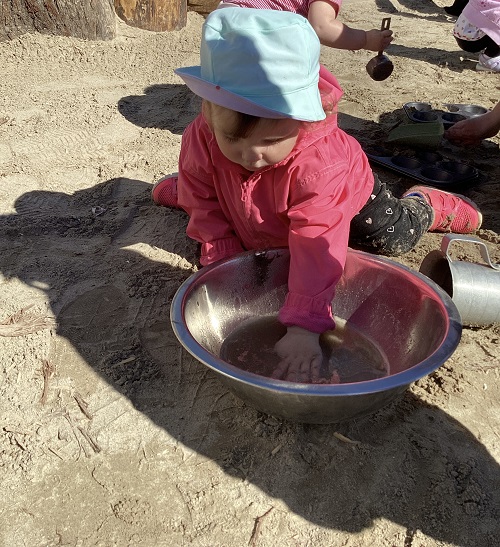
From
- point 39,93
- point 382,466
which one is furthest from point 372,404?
point 39,93

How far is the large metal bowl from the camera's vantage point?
4.65 ft

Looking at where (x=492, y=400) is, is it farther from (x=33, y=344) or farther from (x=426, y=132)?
(x=426, y=132)

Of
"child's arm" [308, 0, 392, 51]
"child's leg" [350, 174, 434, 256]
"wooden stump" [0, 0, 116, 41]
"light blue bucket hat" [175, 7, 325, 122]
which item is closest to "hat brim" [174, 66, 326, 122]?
"light blue bucket hat" [175, 7, 325, 122]

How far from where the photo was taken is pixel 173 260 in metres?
2.39

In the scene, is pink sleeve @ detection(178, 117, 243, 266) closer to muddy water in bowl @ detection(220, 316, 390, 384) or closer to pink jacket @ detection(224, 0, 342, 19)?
muddy water in bowl @ detection(220, 316, 390, 384)

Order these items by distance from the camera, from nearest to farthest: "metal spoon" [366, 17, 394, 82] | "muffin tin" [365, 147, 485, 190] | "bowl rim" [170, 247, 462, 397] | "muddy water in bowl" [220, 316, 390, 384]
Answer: "bowl rim" [170, 247, 462, 397] < "muddy water in bowl" [220, 316, 390, 384] < "muffin tin" [365, 147, 485, 190] < "metal spoon" [366, 17, 394, 82]

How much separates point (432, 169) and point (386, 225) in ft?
2.64

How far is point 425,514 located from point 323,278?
65cm

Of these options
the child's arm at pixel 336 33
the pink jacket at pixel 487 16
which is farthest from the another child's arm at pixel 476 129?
the child's arm at pixel 336 33

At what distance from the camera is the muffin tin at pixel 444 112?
349 centimetres

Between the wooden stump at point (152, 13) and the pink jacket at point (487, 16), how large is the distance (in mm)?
2056

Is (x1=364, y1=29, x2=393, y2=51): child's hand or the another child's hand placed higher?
(x1=364, y1=29, x2=393, y2=51): child's hand

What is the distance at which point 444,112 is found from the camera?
3717mm

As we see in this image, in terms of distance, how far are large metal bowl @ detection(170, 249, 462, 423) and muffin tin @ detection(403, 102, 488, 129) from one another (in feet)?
5.47
